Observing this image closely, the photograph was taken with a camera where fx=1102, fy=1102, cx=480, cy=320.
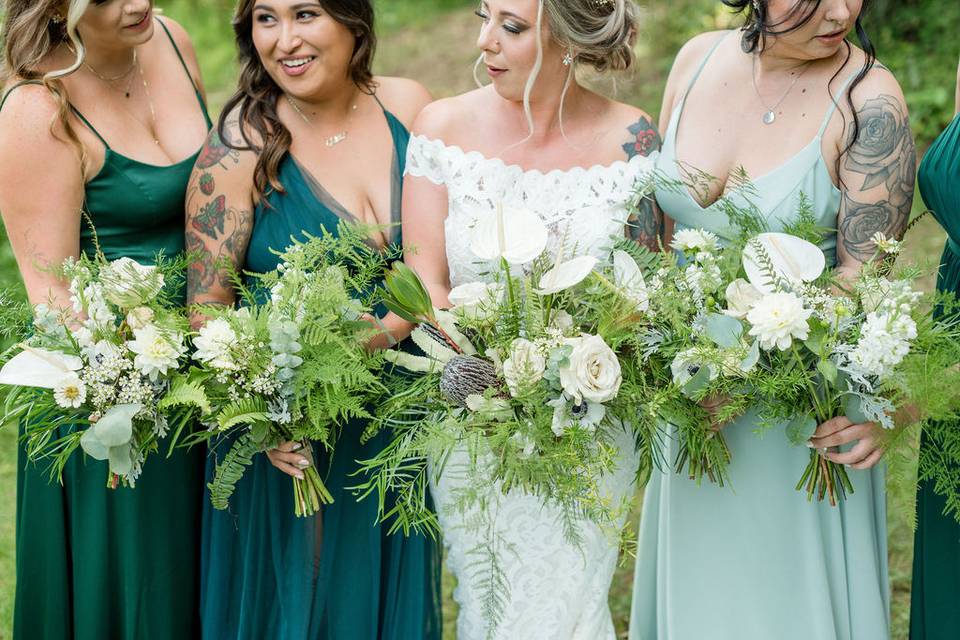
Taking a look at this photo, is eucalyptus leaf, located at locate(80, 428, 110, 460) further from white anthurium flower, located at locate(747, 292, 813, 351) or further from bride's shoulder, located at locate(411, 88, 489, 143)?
white anthurium flower, located at locate(747, 292, 813, 351)

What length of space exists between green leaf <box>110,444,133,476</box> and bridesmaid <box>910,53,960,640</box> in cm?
227

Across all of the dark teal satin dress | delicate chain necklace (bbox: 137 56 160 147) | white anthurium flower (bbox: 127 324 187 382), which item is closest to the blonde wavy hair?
delicate chain necklace (bbox: 137 56 160 147)

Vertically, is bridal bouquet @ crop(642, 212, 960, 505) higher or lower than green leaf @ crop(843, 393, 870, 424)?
higher

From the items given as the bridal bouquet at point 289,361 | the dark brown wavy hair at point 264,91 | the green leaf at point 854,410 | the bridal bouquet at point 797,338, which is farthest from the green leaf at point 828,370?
the dark brown wavy hair at point 264,91

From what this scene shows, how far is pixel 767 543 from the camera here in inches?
131

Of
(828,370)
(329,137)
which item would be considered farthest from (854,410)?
(329,137)

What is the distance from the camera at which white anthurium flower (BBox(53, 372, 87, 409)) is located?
2854 millimetres

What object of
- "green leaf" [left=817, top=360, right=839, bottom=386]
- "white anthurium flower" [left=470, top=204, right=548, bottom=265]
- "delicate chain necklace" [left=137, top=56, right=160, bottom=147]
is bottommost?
"green leaf" [left=817, top=360, right=839, bottom=386]

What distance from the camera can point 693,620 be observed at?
137 inches

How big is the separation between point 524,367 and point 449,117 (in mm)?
1094

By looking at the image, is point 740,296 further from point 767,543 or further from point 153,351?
point 153,351

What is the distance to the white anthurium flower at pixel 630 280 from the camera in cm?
287

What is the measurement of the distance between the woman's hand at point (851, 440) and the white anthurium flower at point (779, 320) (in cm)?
34

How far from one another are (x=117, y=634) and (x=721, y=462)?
81.2 inches
